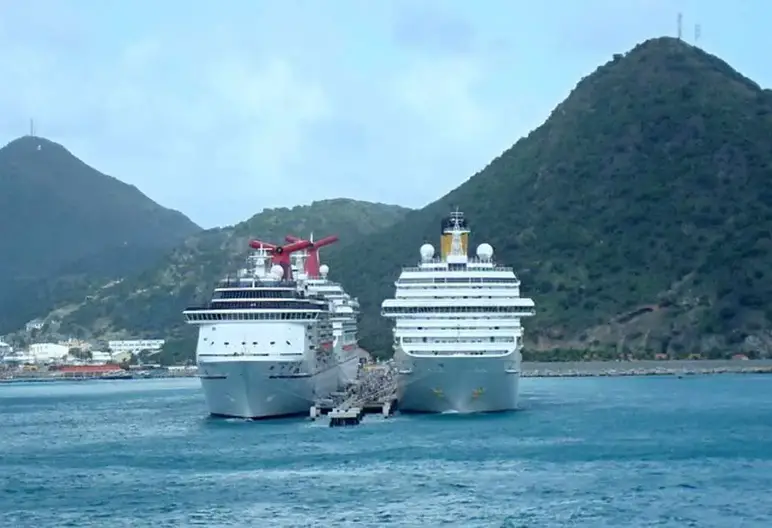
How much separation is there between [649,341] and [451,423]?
105m

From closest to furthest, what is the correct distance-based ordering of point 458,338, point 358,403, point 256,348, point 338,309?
point 458,338 → point 256,348 → point 358,403 → point 338,309

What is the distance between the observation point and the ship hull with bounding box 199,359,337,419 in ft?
276

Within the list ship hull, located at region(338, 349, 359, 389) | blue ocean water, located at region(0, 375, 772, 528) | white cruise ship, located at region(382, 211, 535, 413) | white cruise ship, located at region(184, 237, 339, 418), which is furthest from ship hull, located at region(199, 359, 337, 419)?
ship hull, located at region(338, 349, 359, 389)

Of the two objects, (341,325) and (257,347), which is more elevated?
(341,325)

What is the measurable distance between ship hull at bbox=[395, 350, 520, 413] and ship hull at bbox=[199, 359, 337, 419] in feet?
22.0

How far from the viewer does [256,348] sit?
84625mm

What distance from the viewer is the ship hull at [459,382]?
82.3 m

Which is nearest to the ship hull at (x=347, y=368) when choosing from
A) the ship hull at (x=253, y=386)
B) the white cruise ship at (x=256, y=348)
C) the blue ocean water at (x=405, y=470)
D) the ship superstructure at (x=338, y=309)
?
the ship superstructure at (x=338, y=309)

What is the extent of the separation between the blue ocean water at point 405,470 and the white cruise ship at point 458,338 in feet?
4.62

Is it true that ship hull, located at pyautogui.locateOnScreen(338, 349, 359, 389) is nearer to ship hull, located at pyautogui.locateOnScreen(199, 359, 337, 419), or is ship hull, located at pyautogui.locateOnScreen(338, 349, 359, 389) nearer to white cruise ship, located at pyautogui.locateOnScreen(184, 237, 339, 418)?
white cruise ship, located at pyautogui.locateOnScreen(184, 237, 339, 418)


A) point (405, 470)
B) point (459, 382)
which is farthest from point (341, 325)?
point (405, 470)

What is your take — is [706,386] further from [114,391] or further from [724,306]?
[114,391]

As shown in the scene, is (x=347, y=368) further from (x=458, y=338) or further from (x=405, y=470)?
A: (x=405, y=470)

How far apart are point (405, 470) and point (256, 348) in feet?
77.1
